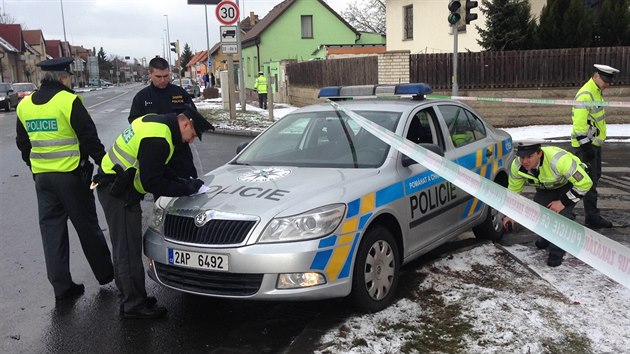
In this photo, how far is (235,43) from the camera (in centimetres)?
1789

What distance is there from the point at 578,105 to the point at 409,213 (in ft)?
9.74

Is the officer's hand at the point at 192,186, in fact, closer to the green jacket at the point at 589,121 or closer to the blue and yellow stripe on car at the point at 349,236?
the blue and yellow stripe on car at the point at 349,236

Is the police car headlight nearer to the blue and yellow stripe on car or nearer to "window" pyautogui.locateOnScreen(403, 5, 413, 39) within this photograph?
the blue and yellow stripe on car

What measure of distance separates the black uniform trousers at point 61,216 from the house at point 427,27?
17.0m

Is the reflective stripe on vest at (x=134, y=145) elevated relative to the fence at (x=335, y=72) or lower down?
lower down

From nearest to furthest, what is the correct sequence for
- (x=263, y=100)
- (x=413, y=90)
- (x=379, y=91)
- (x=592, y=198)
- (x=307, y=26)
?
(x=413, y=90) → (x=379, y=91) → (x=592, y=198) → (x=263, y=100) → (x=307, y=26)

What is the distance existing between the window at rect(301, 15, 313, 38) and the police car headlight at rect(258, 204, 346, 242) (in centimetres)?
4192

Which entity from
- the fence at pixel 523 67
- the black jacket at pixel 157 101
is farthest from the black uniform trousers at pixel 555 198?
the fence at pixel 523 67

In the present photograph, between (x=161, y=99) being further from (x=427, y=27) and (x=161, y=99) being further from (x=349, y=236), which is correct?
(x=427, y=27)

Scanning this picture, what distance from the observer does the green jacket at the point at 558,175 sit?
4816 millimetres

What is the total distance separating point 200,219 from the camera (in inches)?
150

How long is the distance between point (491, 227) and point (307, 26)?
4042cm

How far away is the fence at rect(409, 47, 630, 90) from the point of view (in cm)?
1642

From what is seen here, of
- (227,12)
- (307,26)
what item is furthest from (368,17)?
(227,12)
